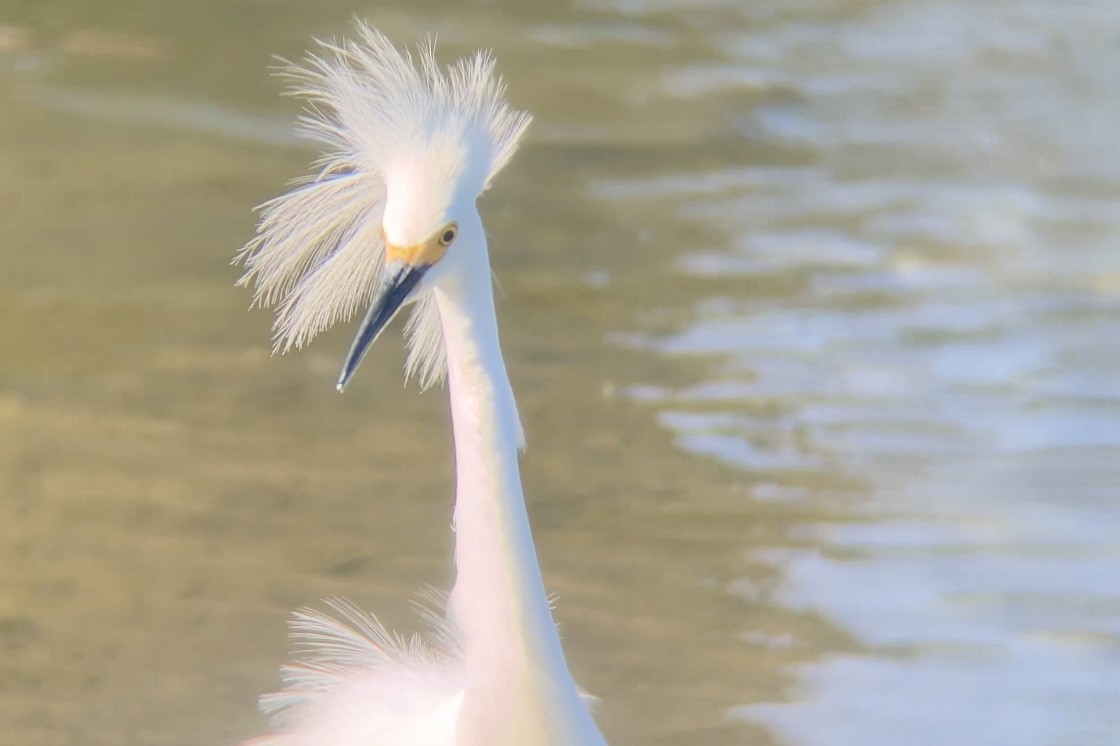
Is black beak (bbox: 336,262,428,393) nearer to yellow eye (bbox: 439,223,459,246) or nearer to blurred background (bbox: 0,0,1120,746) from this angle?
yellow eye (bbox: 439,223,459,246)

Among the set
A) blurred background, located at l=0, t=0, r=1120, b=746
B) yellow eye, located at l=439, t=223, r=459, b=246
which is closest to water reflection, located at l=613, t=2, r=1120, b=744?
blurred background, located at l=0, t=0, r=1120, b=746

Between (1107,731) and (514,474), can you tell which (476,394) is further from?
(1107,731)

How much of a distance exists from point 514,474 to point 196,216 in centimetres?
374

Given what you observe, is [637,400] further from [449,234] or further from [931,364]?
[449,234]

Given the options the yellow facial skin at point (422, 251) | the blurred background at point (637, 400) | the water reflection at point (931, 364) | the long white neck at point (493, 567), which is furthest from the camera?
the water reflection at point (931, 364)

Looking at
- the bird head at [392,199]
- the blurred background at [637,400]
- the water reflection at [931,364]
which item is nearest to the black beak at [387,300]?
the bird head at [392,199]

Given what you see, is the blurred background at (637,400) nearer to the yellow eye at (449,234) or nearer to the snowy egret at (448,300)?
the snowy egret at (448,300)

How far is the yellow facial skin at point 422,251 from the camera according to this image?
7.09 ft

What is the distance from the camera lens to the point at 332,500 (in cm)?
412

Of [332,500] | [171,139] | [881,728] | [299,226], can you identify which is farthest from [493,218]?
[299,226]

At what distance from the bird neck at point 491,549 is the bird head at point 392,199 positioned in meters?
0.10

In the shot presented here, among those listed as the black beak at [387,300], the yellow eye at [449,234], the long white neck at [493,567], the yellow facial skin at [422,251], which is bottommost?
the long white neck at [493,567]

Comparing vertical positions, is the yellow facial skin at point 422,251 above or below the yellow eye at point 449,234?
below

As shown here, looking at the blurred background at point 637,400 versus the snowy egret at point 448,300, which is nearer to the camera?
the snowy egret at point 448,300
